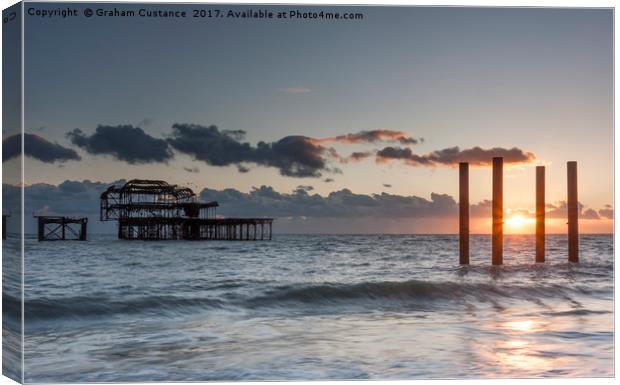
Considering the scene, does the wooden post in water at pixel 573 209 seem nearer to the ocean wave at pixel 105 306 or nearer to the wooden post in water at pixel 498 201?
the wooden post in water at pixel 498 201

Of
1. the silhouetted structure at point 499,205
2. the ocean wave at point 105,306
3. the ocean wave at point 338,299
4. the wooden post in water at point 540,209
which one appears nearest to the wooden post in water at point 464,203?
the silhouetted structure at point 499,205

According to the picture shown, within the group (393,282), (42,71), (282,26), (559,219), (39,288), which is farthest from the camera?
(39,288)

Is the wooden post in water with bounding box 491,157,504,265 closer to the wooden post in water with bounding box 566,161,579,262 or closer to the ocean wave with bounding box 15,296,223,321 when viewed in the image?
the wooden post in water with bounding box 566,161,579,262

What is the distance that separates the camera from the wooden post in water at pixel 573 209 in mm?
8484

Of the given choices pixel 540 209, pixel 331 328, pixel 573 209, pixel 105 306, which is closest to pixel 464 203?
pixel 540 209

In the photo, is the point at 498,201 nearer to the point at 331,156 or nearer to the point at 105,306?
the point at 331,156

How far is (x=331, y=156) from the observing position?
9.44m

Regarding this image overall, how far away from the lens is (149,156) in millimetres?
11594

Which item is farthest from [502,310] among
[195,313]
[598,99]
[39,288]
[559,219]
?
[39,288]

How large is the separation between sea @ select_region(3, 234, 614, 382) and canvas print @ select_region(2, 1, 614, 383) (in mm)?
32

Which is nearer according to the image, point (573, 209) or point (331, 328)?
point (331, 328)

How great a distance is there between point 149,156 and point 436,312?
15.3 feet

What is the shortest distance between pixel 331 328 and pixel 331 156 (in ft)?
7.91

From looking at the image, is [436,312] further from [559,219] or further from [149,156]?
[149,156]
